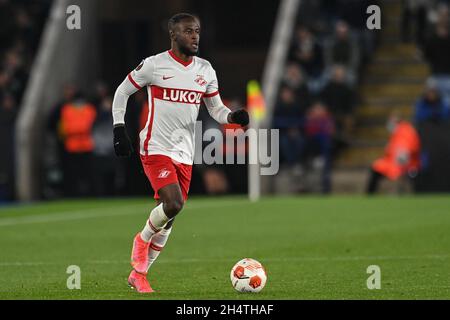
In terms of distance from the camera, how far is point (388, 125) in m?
25.9

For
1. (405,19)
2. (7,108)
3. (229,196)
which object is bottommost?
(229,196)

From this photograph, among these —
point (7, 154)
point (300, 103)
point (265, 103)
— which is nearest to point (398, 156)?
point (300, 103)

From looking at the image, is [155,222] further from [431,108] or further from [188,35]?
[431,108]

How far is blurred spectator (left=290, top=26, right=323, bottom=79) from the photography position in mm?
27000

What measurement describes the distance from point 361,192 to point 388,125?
141 centimetres

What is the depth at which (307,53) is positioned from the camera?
2702cm

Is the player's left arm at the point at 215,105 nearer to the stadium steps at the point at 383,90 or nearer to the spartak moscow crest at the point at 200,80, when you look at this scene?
the spartak moscow crest at the point at 200,80

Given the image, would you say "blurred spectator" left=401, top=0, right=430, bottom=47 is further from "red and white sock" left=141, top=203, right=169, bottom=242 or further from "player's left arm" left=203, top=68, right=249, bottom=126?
"red and white sock" left=141, top=203, right=169, bottom=242

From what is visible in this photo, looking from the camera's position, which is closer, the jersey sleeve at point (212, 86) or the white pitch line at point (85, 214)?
the jersey sleeve at point (212, 86)

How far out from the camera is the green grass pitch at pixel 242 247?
35.2 feet

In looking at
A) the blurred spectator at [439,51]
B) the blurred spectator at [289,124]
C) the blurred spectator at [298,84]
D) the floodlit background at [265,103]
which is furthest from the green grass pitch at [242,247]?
the blurred spectator at [439,51]

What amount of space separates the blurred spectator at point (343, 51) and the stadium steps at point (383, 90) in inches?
27.8
